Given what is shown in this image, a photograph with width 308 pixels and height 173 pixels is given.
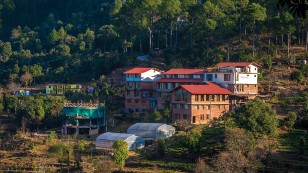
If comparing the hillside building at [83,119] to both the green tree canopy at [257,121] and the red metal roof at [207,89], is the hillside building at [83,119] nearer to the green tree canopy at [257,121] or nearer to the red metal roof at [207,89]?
the red metal roof at [207,89]

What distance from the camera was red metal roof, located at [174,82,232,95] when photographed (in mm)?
47406

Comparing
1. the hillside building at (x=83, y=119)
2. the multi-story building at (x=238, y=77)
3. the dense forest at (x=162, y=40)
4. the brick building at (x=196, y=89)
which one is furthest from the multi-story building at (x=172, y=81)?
the dense forest at (x=162, y=40)

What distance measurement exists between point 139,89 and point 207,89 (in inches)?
332

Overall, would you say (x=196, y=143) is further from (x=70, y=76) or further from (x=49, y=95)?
(x=70, y=76)

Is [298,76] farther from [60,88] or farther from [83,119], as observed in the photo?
[60,88]

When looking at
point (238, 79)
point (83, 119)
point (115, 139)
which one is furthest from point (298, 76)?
point (83, 119)

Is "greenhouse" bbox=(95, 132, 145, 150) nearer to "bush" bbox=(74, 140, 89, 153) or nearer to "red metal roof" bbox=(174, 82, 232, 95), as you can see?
"bush" bbox=(74, 140, 89, 153)

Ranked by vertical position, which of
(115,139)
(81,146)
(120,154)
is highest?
(115,139)

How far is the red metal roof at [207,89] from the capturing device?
47406 millimetres

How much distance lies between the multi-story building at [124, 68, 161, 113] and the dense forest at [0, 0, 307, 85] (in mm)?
5114

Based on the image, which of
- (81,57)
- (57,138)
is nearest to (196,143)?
→ (57,138)

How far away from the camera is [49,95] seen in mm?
58969

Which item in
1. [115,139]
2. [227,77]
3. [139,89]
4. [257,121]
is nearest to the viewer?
[257,121]

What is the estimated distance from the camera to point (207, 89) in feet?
158
